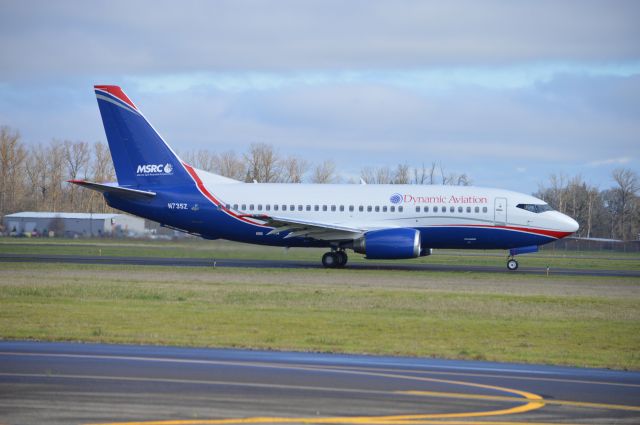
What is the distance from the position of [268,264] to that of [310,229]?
350 centimetres

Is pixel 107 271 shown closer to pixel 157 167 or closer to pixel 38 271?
pixel 38 271

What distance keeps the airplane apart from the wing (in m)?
0.05

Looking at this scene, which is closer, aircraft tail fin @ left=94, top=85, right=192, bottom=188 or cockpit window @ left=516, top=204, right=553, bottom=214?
cockpit window @ left=516, top=204, right=553, bottom=214

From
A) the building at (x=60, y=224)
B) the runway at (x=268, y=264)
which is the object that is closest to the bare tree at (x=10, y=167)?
the building at (x=60, y=224)

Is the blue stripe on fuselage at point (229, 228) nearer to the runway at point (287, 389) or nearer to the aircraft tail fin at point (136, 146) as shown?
the aircraft tail fin at point (136, 146)

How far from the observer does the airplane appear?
41625 mm

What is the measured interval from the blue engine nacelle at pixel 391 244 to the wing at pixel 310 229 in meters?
1.02

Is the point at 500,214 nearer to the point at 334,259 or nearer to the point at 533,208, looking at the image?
the point at 533,208

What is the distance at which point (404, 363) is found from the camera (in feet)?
52.7

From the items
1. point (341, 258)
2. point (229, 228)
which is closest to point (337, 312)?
point (341, 258)

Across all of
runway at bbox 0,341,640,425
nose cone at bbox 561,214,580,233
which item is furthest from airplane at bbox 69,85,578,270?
runway at bbox 0,341,640,425

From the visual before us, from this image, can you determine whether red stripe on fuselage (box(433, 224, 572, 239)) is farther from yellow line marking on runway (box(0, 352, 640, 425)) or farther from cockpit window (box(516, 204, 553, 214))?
yellow line marking on runway (box(0, 352, 640, 425))

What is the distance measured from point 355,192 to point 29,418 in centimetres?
3281

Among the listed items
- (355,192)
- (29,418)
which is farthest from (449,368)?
(355,192)
